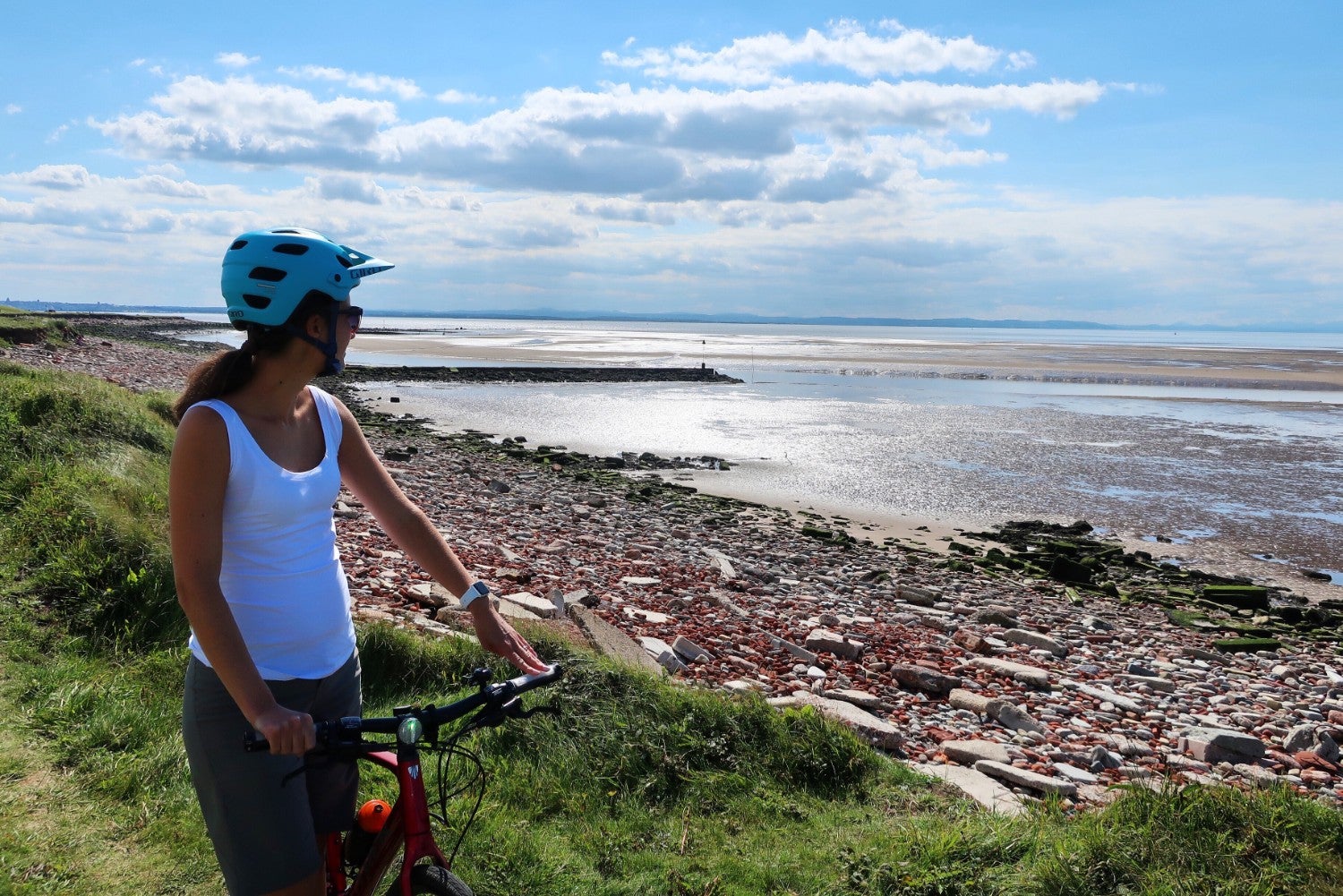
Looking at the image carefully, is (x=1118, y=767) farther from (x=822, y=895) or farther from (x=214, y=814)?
(x=214, y=814)

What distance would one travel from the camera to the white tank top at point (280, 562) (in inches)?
93.0

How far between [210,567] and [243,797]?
1.98 ft

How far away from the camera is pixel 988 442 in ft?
87.7

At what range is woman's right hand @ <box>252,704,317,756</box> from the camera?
225 cm

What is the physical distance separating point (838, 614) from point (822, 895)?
6.76 metres

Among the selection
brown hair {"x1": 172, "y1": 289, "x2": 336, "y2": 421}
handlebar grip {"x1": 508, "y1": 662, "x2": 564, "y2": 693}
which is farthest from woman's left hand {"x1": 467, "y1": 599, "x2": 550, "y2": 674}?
brown hair {"x1": 172, "y1": 289, "x2": 336, "y2": 421}

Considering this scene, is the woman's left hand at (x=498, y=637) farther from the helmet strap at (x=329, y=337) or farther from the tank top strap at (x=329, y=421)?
the helmet strap at (x=329, y=337)

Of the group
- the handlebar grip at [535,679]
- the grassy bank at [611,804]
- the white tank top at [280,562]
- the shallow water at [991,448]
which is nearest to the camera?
the white tank top at [280,562]

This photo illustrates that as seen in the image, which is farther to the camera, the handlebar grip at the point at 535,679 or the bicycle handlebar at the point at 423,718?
the handlebar grip at the point at 535,679

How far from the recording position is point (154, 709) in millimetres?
5402

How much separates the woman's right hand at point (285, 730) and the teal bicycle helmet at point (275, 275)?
991mm

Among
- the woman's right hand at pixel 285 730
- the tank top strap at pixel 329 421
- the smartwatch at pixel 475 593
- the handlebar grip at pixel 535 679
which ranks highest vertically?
the tank top strap at pixel 329 421

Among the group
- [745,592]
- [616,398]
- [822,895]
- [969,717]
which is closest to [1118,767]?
[969,717]

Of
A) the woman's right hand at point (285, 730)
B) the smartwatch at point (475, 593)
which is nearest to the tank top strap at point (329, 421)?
the smartwatch at point (475, 593)
